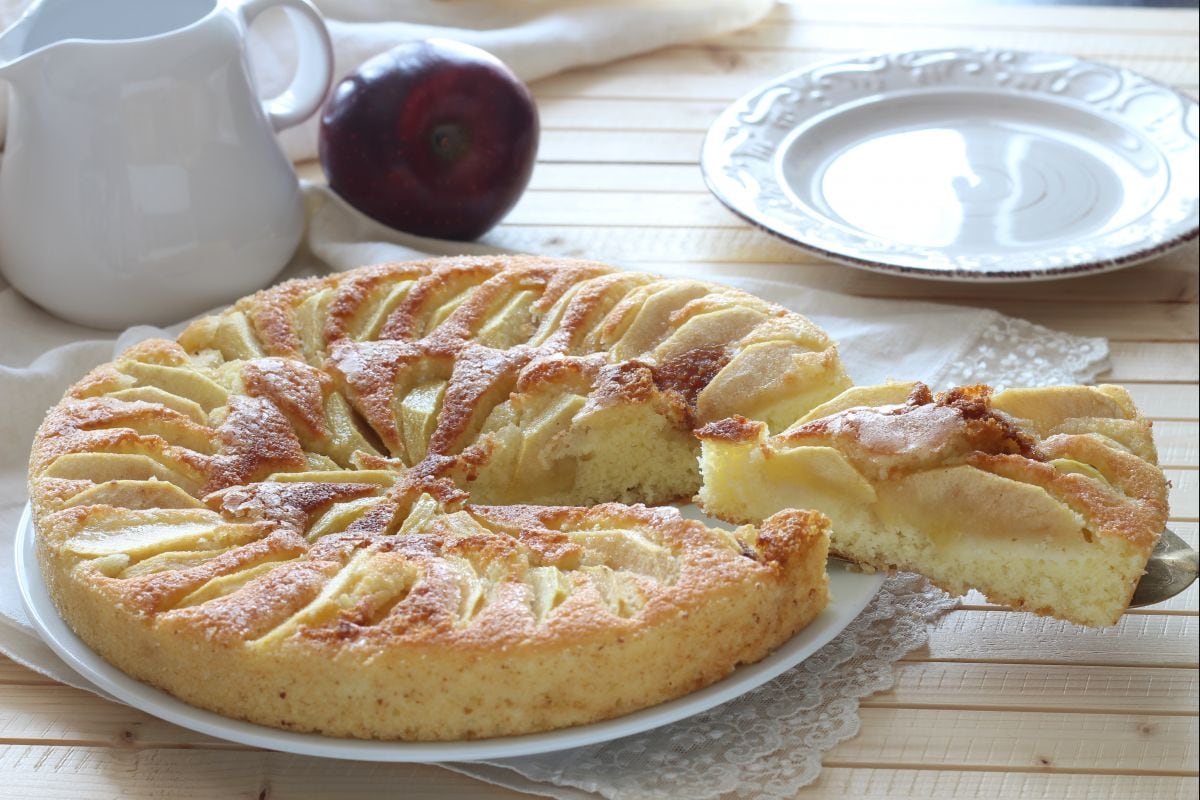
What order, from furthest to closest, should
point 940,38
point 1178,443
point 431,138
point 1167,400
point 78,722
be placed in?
point 940,38 → point 431,138 → point 1167,400 → point 1178,443 → point 78,722

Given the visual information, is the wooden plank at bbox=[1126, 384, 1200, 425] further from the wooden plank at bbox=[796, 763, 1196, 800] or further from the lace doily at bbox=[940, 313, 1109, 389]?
the wooden plank at bbox=[796, 763, 1196, 800]

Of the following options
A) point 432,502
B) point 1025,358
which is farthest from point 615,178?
point 432,502

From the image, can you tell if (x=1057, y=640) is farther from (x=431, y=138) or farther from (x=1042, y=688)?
→ (x=431, y=138)

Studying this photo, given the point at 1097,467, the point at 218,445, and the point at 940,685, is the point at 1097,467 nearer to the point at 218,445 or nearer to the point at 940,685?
the point at 940,685

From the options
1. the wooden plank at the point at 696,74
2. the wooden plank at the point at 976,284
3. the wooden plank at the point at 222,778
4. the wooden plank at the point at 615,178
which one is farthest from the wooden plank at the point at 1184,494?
the wooden plank at the point at 696,74

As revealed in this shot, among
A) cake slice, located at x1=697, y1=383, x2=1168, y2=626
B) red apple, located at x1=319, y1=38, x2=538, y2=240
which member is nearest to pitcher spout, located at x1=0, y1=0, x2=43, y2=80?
red apple, located at x1=319, y1=38, x2=538, y2=240

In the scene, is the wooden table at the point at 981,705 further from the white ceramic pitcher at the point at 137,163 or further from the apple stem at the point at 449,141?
the white ceramic pitcher at the point at 137,163
